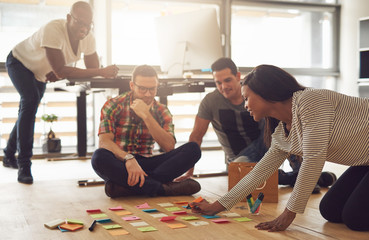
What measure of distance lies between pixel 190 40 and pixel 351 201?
74.1 inches

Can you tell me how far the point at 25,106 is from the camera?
3189mm

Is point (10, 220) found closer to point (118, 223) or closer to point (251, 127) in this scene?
point (118, 223)

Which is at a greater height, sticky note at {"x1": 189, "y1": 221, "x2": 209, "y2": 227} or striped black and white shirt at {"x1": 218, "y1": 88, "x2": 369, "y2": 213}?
striped black and white shirt at {"x1": 218, "y1": 88, "x2": 369, "y2": 213}

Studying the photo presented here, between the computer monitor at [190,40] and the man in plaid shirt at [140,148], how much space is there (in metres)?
0.68

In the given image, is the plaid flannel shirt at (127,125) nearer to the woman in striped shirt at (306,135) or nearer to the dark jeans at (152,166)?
the dark jeans at (152,166)

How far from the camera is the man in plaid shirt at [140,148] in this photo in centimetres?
257

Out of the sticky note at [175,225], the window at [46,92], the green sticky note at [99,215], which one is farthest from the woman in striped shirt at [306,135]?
the window at [46,92]

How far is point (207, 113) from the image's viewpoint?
10.3ft

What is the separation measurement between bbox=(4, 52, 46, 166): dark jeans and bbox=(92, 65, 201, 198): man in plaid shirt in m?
0.76

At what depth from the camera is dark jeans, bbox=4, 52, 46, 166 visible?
125 inches

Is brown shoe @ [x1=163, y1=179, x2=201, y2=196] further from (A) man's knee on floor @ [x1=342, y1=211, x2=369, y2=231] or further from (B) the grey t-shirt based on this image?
(A) man's knee on floor @ [x1=342, y1=211, x2=369, y2=231]

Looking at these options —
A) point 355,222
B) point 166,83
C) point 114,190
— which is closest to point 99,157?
point 114,190

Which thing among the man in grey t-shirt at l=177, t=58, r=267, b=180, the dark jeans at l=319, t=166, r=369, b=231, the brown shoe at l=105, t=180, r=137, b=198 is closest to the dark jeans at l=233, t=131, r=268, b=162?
the man in grey t-shirt at l=177, t=58, r=267, b=180

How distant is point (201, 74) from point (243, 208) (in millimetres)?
3477
